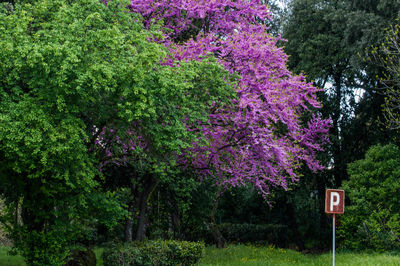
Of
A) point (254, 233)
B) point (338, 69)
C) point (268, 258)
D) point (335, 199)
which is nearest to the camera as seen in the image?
point (335, 199)

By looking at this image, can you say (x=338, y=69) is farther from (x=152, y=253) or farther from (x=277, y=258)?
(x=152, y=253)

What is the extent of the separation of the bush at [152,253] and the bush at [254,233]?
36.8ft

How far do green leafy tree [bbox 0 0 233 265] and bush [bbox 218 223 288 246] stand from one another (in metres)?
13.6

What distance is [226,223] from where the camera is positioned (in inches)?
981

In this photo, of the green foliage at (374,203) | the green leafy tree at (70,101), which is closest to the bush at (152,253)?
the green leafy tree at (70,101)

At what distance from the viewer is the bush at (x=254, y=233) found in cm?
2433

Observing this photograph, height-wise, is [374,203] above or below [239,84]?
below

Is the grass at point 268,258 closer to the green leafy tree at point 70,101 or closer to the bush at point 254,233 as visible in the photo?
the bush at point 254,233

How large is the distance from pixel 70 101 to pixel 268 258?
10.6 m

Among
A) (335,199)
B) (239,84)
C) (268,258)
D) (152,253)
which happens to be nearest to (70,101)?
(152,253)

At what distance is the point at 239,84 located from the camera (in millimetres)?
12727

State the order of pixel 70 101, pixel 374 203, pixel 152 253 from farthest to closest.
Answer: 1. pixel 374 203
2. pixel 152 253
3. pixel 70 101

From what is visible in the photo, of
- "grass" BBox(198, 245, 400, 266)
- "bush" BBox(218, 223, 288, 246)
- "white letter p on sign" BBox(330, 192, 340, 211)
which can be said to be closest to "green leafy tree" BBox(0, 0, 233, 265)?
"white letter p on sign" BBox(330, 192, 340, 211)

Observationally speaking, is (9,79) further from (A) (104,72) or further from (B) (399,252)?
(B) (399,252)
